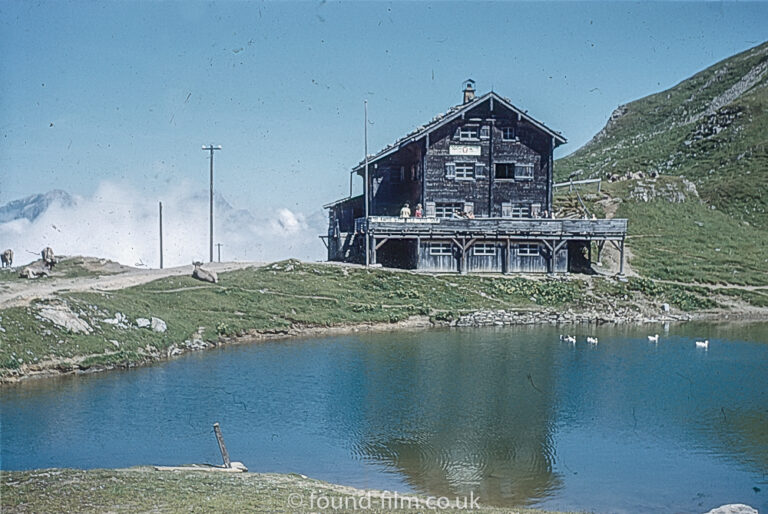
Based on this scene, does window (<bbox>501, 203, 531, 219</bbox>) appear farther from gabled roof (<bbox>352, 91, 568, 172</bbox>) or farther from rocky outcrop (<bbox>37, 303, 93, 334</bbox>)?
rocky outcrop (<bbox>37, 303, 93, 334</bbox>)

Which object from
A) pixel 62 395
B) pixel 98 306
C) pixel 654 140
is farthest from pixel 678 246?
pixel 654 140

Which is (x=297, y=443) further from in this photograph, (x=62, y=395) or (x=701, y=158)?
(x=701, y=158)

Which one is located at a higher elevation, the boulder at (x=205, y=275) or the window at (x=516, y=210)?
the window at (x=516, y=210)

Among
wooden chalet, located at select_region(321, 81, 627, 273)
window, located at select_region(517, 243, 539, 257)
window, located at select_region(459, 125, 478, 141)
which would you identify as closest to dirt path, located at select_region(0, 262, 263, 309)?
wooden chalet, located at select_region(321, 81, 627, 273)

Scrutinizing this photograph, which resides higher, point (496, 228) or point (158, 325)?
point (496, 228)

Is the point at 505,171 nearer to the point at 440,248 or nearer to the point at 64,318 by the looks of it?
the point at 440,248

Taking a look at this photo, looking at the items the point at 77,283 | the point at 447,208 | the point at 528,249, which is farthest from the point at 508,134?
the point at 77,283

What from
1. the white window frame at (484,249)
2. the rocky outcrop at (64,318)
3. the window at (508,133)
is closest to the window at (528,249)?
the white window frame at (484,249)

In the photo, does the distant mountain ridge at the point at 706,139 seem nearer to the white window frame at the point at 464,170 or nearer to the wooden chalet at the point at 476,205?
the wooden chalet at the point at 476,205
